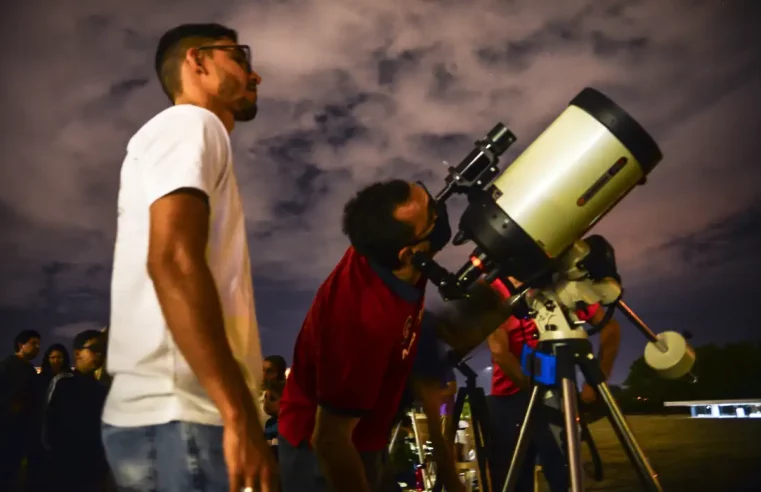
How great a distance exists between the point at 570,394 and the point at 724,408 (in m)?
10.8

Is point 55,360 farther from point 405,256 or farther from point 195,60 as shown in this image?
point 195,60

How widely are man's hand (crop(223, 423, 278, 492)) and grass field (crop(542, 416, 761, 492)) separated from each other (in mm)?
1578

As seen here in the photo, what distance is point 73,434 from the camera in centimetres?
304

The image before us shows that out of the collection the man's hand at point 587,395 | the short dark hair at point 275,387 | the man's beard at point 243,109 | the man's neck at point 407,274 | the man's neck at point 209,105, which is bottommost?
the man's hand at point 587,395

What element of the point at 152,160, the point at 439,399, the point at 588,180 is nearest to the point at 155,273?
the point at 152,160

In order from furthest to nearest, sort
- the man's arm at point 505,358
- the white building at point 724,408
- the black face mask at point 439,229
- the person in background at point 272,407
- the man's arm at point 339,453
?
the white building at point 724,408
the person in background at point 272,407
the man's arm at point 505,358
the black face mask at point 439,229
the man's arm at point 339,453

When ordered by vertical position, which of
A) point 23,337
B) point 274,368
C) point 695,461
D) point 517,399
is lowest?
point 695,461

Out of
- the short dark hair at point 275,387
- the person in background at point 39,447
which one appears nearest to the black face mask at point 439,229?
the short dark hair at point 275,387

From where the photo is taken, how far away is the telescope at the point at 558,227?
5.03 feet

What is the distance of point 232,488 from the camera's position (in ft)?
2.42

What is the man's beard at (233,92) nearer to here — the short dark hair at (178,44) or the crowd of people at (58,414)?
the short dark hair at (178,44)

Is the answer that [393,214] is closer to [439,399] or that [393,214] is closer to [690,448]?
[439,399]

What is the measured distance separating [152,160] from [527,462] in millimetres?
1605

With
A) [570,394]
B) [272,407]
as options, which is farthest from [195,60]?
[272,407]
